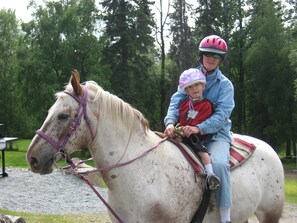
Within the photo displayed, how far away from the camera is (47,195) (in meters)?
12.1

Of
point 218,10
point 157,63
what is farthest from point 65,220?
point 157,63

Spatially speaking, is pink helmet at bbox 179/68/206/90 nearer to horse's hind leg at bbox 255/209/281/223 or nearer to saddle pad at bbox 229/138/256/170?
saddle pad at bbox 229/138/256/170

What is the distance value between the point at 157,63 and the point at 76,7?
41.8 ft

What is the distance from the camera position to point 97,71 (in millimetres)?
28516

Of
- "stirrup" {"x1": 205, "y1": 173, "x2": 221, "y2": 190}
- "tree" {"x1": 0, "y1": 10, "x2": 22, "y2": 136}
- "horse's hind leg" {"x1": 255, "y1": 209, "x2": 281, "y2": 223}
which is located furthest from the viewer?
"tree" {"x1": 0, "y1": 10, "x2": 22, "y2": 136}

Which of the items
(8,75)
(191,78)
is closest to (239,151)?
(191,78)

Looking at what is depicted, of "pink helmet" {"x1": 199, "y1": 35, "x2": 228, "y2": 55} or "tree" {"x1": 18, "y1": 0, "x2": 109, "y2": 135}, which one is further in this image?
"tree" {"x1": 18, "y1": 0, "x2": 109, "y2": 135}

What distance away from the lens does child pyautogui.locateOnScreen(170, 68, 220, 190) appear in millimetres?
3484

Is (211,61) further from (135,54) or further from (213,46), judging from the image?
(135,54)

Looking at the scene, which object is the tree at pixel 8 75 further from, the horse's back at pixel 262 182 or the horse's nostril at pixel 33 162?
the horse's nostril at pixel 33 162

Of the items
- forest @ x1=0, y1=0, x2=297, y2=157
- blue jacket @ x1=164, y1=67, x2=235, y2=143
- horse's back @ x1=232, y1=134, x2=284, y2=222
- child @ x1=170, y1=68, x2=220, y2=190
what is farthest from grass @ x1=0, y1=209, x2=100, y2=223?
forest @ x1=0, y1=0, x2=297, y2=157

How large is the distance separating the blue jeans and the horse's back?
0.31 meters

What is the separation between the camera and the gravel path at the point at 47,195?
1025cm

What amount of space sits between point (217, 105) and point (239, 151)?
60 cm
